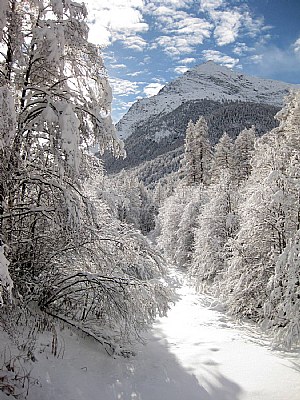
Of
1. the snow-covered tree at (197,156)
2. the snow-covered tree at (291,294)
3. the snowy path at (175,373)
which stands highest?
the snow-covered tree at (197,156)

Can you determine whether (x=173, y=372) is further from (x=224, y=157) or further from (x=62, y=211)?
(x=224, y=157)

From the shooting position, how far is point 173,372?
6.73 m

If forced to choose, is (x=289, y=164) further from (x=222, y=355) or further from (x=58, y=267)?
(x=58, y=267)

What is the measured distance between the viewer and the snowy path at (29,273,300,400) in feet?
18.7

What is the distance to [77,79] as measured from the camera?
6.47 m

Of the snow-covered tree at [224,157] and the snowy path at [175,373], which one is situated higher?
the snow-covered tree at [224,157]

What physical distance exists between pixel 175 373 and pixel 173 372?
0.05 meters

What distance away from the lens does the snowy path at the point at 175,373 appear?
5.69 meters

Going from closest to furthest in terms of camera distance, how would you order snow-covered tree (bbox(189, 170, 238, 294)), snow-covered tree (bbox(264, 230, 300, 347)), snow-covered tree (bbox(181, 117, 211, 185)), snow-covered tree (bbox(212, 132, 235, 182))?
snow-covered tree (bbox(264, 230, 300, 347)) < snow-covered tree (bbox(189, 170, 238, 294)) < snow-covered tree (bbox(181, 117, 211, 185)) < snow-covered tree (bbox(212, 132, 235, 182))

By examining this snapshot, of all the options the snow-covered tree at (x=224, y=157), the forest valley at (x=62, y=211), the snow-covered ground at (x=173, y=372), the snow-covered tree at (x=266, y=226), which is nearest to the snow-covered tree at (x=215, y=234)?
the snow-covered tree at (x=266, y=226)

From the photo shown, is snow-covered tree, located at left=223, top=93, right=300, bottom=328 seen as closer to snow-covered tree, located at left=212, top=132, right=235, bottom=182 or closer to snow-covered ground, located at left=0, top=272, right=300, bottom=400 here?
snow-covered ground, located at left=0, top=272, right=300, bottom=400

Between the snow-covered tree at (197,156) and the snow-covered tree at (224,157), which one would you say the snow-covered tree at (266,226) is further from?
the snow-covered tree at (224,157)

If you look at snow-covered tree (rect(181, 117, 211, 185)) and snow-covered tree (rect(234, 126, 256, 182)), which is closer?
snow-covered tree (rect(181, 117, 211, 185))

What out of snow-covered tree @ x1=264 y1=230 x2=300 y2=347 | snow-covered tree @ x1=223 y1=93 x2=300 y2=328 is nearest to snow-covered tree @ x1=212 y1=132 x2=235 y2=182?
snow-covered tree @ x1=223 y1=93 x2=300 y2=328
